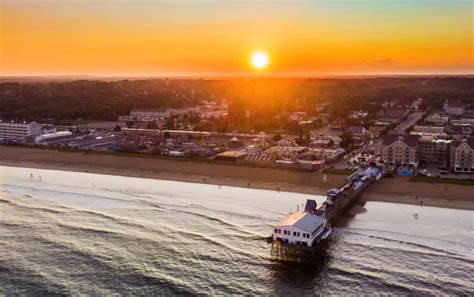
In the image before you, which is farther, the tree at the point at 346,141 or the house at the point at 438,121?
the house at the point at 438,121

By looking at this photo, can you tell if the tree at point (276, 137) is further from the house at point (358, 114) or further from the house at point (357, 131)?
the house at point (358, 114)

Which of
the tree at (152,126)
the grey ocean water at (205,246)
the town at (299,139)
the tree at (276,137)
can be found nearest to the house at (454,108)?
the town at (299,139)

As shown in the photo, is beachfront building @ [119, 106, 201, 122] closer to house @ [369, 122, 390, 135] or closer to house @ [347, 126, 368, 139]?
house @ [347, 126, 368, 139]

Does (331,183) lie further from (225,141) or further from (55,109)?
(55,109)

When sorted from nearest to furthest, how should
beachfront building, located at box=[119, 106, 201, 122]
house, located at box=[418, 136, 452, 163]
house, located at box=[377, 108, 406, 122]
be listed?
1. house, located at box=[418, 136, 452, 163]
2. house, located at box=[377, 108, 406, 122]
3. beachfront building, located at box=[119, 106, 201, 122]

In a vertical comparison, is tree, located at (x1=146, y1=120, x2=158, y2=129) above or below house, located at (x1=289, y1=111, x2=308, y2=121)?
below

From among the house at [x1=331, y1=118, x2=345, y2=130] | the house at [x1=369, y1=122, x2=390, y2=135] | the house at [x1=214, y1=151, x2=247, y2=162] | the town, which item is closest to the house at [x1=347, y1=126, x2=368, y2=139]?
the town

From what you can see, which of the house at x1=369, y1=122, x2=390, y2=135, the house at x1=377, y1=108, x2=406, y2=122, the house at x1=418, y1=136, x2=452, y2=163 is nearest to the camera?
the house at x1=418, y1=136, x2=452, y2=163

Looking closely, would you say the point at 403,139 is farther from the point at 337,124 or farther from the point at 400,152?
the point at 337,124
